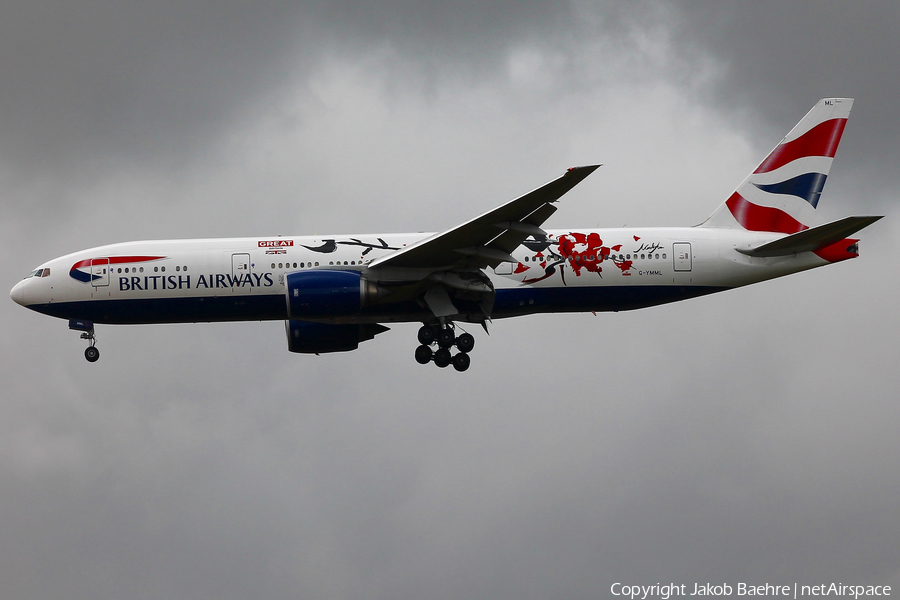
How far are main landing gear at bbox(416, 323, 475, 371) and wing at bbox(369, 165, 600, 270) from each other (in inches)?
102

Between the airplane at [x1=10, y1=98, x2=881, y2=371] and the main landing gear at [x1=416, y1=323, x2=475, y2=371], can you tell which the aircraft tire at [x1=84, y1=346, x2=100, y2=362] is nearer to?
the airplane at [x1=10, y1=98, x2=881, y2=371]

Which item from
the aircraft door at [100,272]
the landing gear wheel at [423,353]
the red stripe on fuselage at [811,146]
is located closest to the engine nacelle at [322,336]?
the landing gear wheel at [423,353]

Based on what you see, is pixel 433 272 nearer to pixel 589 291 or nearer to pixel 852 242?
pixel 589 291

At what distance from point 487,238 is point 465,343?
14.3ft

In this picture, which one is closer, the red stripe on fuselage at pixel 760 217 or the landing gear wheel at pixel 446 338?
the landing gear wheel at pixel 446 338

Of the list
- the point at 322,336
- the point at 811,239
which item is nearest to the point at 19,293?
the point at 322,336

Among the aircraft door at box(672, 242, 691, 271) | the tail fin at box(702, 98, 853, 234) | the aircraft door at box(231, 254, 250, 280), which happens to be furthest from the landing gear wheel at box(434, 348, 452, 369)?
the tail fin at box(702, 98, 853, 234)

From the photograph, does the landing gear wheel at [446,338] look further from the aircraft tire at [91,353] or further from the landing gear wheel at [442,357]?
the aircraft tire at [91,353]

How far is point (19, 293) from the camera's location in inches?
1287

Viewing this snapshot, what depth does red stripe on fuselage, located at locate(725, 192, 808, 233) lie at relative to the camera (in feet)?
112

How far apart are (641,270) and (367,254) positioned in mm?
8177

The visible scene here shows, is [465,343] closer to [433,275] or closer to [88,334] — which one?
[433,275]

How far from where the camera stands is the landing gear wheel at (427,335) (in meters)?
32.3

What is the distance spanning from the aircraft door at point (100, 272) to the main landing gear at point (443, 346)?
9.56m
